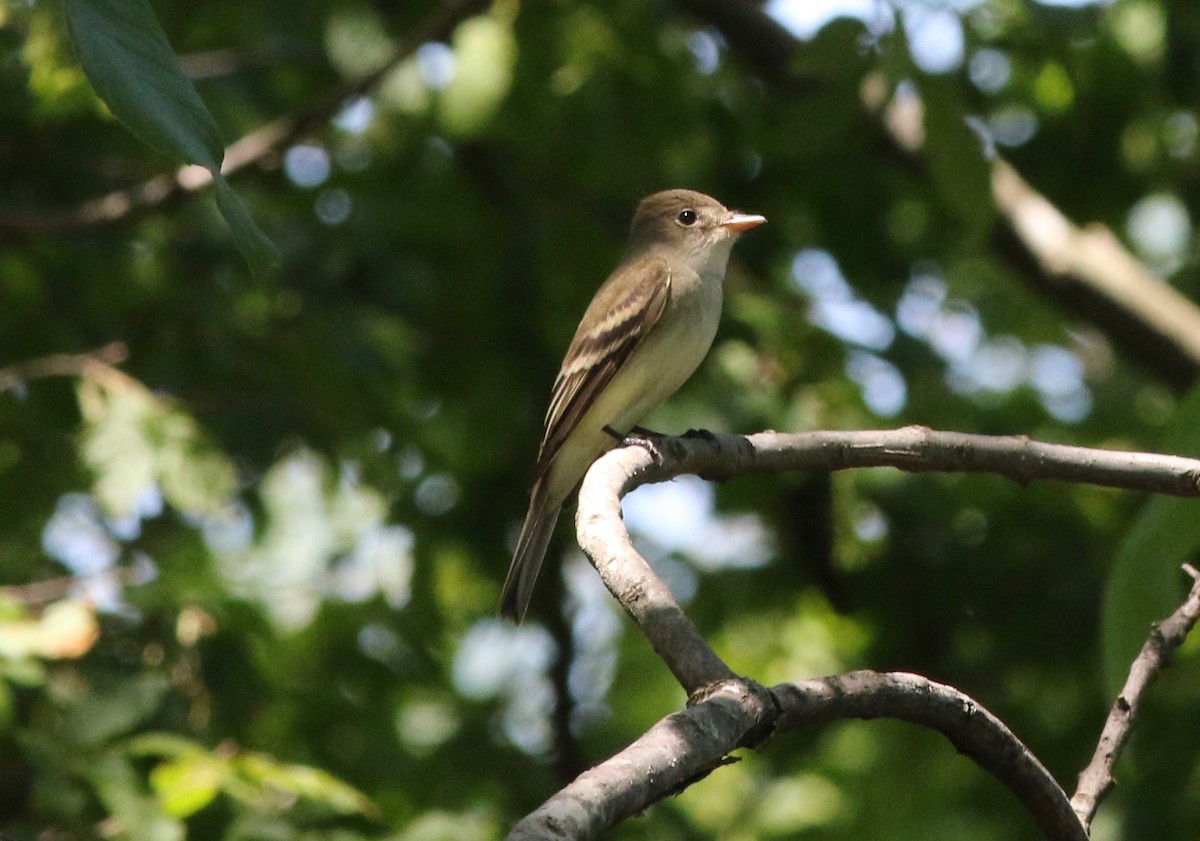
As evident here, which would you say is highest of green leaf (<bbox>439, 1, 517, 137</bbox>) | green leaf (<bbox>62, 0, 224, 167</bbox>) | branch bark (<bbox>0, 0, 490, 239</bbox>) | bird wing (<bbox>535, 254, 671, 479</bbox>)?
branch bark (<bbox>0, 0, 490, 239</bbox>)

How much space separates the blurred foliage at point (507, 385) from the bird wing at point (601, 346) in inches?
34.0

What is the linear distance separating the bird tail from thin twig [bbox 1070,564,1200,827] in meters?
2.91

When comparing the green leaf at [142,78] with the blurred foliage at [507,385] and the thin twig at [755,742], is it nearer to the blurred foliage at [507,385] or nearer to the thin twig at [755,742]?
the thin twig at [755,742]

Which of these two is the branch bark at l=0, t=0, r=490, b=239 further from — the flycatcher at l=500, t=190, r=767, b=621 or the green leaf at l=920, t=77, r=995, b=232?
the green leaf at l=920, t=77, r=995, b=232

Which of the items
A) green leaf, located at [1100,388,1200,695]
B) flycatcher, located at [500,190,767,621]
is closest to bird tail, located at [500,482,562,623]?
flycatcher, located at [500,190,767,621]

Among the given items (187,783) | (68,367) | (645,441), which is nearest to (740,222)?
(645,441)

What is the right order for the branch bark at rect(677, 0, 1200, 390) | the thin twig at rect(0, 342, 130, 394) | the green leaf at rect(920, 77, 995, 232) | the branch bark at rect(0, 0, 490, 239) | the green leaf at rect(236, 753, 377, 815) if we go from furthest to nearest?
the branch bark at rect(677, 0, 1200, 390) → the thin twig at rect(0, 342, 130, 394) → the branch bark at rect(0, 0, 490, 239) → the green leaf at rect(920, 77, 995, 232) → the green leaf at rect(236, 753, 377, 815)

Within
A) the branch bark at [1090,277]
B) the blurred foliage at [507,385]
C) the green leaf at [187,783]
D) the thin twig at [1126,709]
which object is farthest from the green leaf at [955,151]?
the green leaf at [187,783]

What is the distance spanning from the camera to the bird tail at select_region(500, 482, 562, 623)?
5.57 m

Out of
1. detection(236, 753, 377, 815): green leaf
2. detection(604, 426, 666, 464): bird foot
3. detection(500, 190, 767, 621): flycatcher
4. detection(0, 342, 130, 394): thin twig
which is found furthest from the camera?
detection(0, 342, 130, 394): thin twig

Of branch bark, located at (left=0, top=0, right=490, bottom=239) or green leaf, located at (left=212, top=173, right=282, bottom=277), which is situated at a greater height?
branch bark, located at (left=0, top=0, right=490, bottom=239)

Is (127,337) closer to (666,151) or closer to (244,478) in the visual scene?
(244,478)

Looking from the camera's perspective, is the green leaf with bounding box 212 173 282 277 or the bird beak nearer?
the green leaf with bounding box 212 173 282 277

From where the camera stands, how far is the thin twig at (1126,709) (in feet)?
8.86
